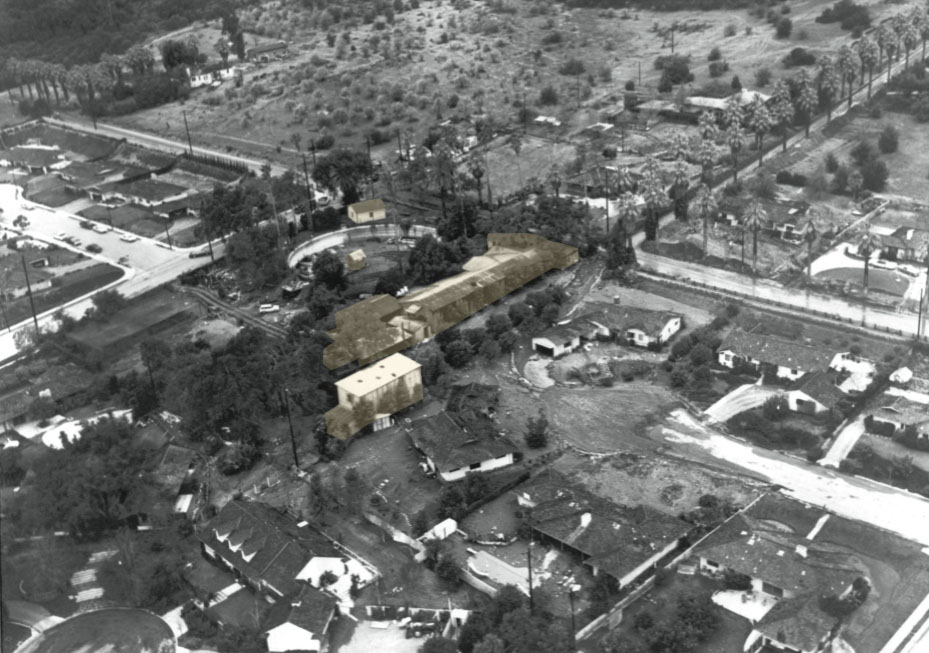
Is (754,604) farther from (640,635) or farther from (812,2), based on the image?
(812,2)

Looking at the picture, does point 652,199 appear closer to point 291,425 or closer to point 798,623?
point 291,425

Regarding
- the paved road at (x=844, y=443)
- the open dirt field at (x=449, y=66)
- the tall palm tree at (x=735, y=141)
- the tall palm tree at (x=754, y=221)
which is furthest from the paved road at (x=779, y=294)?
the open dirt field at (x=449, y=66)

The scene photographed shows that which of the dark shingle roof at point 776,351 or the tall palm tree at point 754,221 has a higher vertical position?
the tall palm tree at point 754,221

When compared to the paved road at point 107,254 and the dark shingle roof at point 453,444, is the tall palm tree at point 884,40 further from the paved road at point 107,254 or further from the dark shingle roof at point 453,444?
the dark shingle roof at point 453,444

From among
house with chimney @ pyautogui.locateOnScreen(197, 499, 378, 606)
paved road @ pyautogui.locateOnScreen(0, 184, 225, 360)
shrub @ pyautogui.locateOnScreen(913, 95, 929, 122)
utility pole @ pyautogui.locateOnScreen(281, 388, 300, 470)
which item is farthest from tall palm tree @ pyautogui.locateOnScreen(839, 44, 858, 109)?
house with chimney @ pyautogui.locateOnScreen(197, 499, 378, 606)

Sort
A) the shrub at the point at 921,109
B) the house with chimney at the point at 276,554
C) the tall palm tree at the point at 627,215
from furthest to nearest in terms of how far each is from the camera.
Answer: the shrub at the point at 921,109 < the tall palm tree at the point at 627,215 < the house with chimney at the point at 276,554

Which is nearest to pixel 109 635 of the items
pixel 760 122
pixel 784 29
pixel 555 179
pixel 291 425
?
pixel 291 425

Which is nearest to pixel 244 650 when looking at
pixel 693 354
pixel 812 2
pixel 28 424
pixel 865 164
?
pixel 28 424
